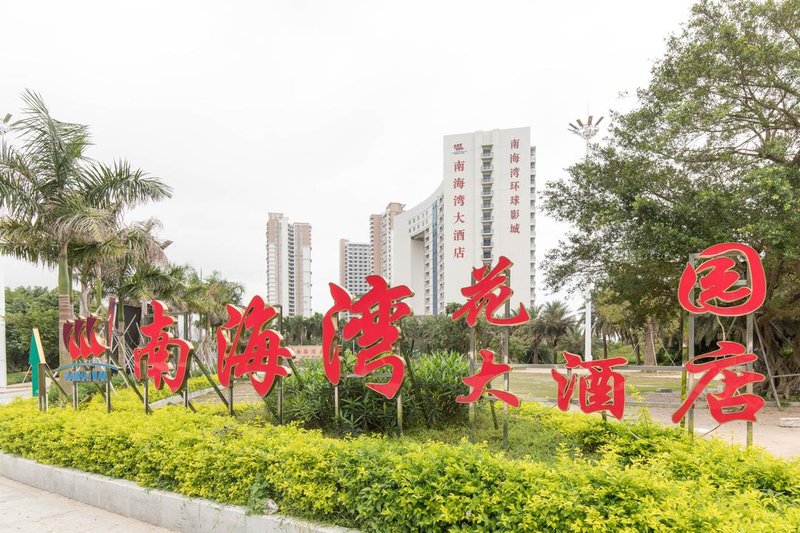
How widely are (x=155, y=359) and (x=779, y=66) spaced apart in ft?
36.8

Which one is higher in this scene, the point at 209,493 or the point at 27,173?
the point at 27,173

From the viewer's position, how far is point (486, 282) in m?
4.25

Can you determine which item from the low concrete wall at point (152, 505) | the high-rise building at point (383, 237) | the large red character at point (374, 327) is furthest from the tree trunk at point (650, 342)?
the high-rise building at point (383, 237)

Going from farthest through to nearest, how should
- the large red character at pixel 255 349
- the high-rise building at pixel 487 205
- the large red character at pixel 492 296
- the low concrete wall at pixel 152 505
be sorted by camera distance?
the high-rise building at pixel 487 205 → the large red character at pixel 255 349 → the large red character at pixel 492 296 → the low concrete wall at pixel 152 505

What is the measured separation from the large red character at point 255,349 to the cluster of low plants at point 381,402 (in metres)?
0.39

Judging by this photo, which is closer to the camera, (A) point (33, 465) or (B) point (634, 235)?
(A) point (33, 465)

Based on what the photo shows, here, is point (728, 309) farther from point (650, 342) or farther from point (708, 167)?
point (650, 342)

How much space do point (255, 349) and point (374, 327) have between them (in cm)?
135

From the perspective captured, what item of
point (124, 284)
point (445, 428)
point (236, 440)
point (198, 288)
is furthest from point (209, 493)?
point (198, 288)

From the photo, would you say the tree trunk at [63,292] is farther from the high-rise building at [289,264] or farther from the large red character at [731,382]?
the high-rise building at [289,264]

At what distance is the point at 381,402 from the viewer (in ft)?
16.3

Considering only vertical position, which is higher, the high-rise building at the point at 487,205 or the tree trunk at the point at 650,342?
A: the high-rise building at the point at 487,205

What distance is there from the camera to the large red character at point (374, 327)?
436 centimetres

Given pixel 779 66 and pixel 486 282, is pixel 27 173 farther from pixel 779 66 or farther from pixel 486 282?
pixel 779 66
